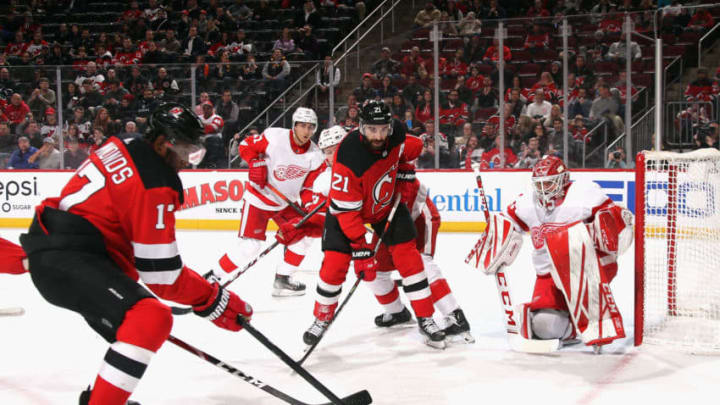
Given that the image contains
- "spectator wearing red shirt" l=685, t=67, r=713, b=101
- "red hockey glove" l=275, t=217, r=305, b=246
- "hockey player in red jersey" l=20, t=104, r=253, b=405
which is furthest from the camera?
"spectator wearing red shirt" l=685, t=67, r=713, b=101

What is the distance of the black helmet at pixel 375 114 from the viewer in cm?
332

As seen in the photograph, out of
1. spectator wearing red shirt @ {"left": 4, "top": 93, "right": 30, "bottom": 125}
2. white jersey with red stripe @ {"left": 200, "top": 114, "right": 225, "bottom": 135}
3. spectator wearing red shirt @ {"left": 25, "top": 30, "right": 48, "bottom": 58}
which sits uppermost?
spectator wearing red shirt @ {"left": 25, "top": 30, "right": 48, "bottom": 58}

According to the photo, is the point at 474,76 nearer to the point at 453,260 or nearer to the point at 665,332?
the point at 453,260

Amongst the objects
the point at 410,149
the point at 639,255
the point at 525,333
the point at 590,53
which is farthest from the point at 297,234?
the point at 590,53

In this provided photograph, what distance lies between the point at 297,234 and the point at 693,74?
433 centimetres

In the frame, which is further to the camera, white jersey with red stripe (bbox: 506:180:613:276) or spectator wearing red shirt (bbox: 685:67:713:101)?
spectator wearing red shirt (bbox: 685:67:713:101)

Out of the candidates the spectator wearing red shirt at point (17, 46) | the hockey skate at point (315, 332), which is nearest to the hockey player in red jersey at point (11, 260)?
the hockey skate at point (315, 332)

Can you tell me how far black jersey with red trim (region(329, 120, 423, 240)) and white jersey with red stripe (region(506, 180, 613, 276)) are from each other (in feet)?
2.07

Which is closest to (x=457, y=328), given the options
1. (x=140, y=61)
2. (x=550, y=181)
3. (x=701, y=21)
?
(x=550, y=181)

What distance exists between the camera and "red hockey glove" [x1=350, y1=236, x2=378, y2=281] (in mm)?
3428

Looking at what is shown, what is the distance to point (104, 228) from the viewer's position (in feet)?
7.28

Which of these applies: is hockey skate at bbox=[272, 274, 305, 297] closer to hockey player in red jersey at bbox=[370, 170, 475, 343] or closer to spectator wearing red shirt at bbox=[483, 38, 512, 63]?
hockey player in red jersey at bbox=[370, 170, 475, 343]

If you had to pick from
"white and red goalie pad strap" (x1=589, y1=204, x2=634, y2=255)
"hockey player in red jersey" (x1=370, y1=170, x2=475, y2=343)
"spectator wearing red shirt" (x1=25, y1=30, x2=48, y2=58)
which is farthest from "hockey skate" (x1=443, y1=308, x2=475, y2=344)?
"spectator wearing red shirt" (x1=25, y1=30, x2=48, y2=58)

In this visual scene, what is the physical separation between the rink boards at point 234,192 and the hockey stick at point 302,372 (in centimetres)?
481
